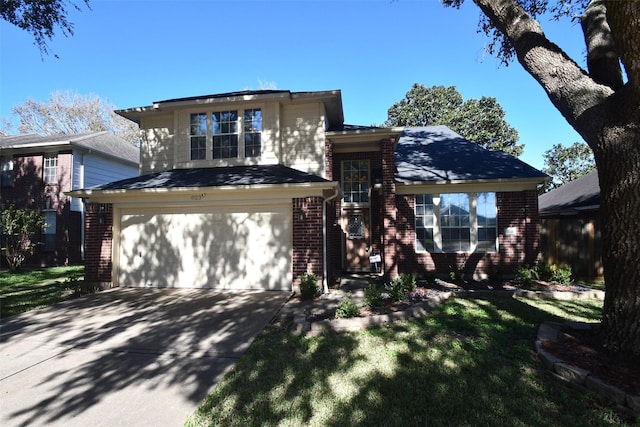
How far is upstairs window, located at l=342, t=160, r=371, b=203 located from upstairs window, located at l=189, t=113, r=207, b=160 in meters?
4.95

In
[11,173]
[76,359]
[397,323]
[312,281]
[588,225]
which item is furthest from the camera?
[11,173]

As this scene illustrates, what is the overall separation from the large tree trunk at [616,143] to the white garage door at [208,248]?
6010 millimetres

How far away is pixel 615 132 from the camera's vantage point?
3.78 meters

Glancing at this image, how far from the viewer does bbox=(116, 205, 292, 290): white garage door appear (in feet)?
27.2

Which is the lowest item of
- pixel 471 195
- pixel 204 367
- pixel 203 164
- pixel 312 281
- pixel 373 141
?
pixel 204 367

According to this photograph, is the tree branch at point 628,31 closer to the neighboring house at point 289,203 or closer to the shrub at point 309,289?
the neighboring house at point 289,203

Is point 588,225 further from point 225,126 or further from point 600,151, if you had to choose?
point 225,126

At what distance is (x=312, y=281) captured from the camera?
7363 mm

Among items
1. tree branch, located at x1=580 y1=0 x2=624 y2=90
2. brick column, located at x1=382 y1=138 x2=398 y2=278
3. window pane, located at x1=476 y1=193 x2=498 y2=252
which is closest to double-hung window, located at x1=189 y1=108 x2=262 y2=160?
brick column, located at x1=382 y1=138 x2=398 y2=278

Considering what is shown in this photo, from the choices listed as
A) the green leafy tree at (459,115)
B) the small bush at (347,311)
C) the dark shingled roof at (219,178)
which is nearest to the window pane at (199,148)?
the dark shingled roof at (219,178)

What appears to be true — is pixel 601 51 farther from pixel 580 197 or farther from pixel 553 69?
pixel 580 197

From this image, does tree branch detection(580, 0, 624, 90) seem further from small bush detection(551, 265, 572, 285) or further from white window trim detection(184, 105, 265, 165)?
white window trim detection(184, 105, 265, 165)

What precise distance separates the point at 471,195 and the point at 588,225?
136 inches

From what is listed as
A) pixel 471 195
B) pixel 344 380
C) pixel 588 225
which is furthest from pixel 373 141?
pixel 344 380
